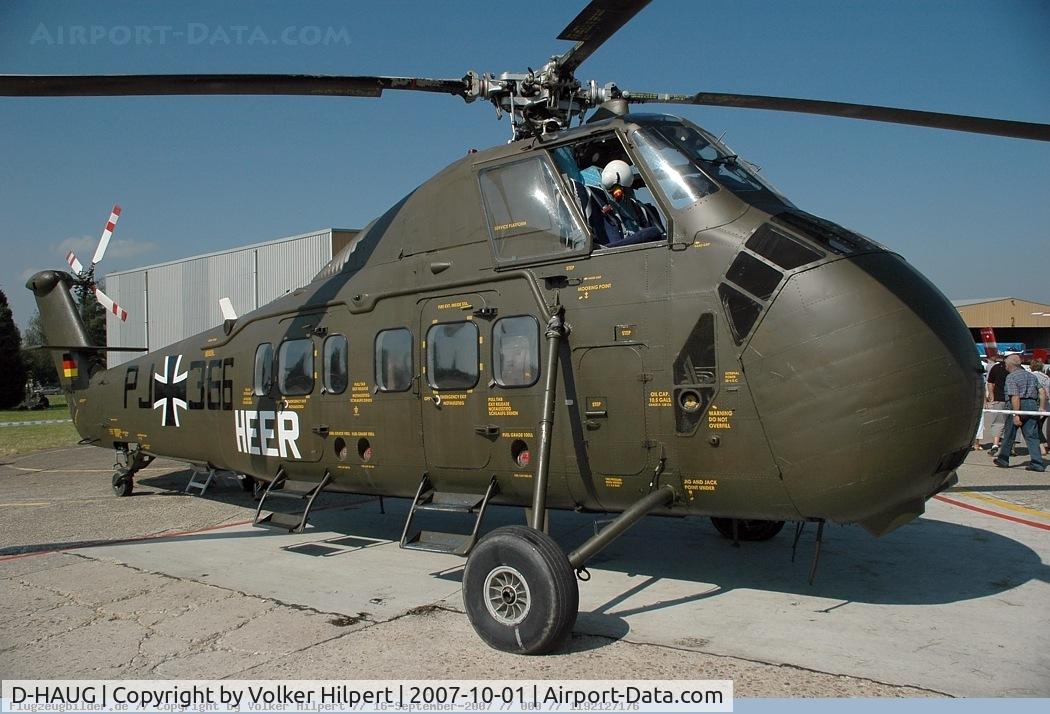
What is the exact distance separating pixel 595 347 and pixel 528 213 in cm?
148

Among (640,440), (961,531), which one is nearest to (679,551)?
(640,440)

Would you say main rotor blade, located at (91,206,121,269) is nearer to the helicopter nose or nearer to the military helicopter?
the military helicopter

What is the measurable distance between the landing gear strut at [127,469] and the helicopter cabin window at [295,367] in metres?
4.97

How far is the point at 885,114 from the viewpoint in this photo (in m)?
6.61

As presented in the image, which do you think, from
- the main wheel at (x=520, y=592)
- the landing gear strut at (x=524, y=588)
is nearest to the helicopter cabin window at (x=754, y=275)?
the landing gear strut at (x=524, y=588)

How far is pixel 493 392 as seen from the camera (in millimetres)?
7016

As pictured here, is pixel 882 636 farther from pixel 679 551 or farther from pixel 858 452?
pixel 679 551

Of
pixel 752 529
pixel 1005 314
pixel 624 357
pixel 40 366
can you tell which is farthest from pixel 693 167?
pixel 40 366

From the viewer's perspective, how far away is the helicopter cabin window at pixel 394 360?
7.75 metres

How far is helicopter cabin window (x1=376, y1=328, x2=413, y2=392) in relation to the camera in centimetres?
775

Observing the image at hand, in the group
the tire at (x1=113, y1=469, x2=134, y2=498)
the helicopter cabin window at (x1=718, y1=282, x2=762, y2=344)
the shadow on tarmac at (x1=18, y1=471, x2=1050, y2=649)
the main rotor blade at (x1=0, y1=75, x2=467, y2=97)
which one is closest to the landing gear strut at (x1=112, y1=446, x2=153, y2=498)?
the tire at (x1=113, y1=469, x2=134, y2=498)

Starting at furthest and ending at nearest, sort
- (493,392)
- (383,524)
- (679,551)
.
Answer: (383,524), (679,551), (493,392)

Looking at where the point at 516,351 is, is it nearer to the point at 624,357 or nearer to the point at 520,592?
the point at 624,357

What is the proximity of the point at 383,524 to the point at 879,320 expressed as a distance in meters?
7.16
